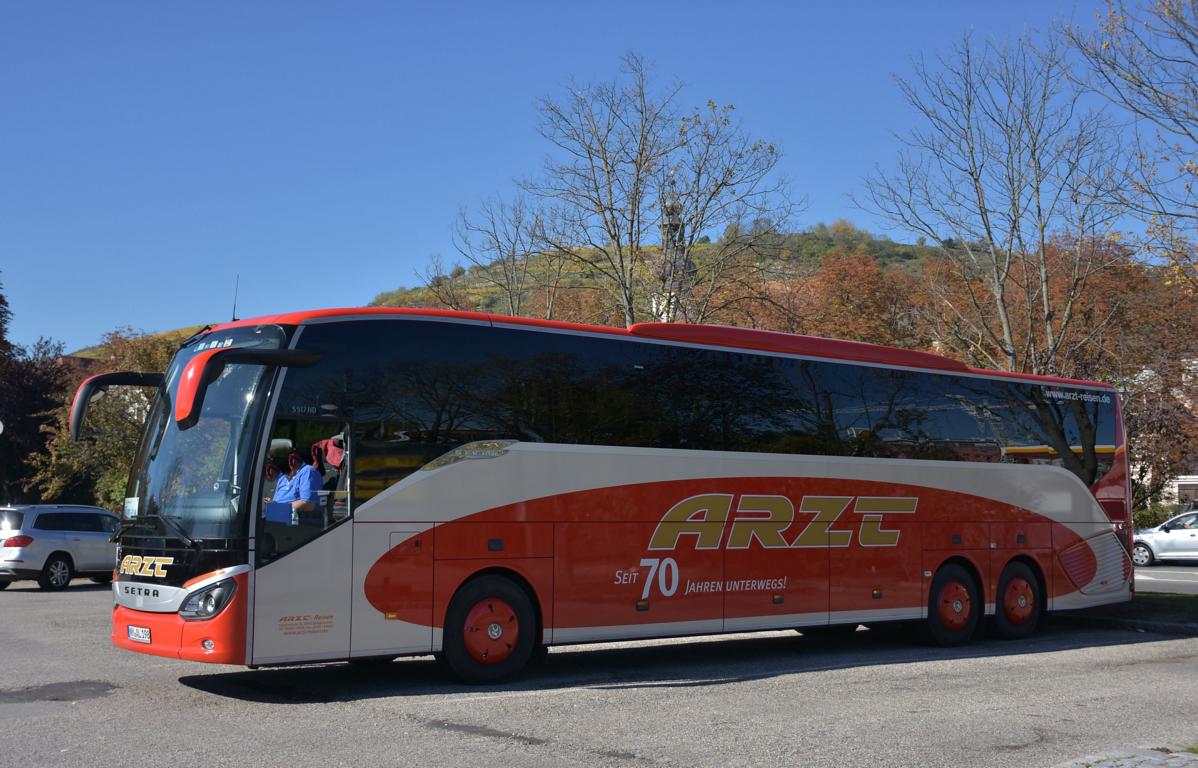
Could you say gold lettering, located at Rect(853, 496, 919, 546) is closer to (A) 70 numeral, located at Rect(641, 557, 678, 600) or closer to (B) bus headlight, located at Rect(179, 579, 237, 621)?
(A) 70 numeral, located at Rect(641, 557, 678, 600)

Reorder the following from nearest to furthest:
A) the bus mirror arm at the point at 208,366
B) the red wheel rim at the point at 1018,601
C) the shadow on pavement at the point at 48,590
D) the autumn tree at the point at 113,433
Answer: the bus mirror arm at the point at 208,366 → the red wheel rim at the point at 1018,601 → the shadow on pavement at the point at 48,590 → the autumn tree at the point at 113,433

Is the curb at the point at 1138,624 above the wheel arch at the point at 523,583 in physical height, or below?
below

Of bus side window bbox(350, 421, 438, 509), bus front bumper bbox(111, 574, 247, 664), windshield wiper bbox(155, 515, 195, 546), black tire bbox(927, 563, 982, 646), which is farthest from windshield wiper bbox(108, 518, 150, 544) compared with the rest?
black tire bbox(927, 563, 982, 646)

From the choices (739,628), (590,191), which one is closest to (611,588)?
(739,628)

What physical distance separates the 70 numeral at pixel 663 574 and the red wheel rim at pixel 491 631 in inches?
69.0

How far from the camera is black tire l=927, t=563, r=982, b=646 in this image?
1556 cm

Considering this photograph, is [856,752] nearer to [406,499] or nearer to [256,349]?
[406,499]

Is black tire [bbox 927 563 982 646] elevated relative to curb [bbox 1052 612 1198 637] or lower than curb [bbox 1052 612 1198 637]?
elevated

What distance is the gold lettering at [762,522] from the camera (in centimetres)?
1327

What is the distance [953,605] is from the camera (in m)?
15.8

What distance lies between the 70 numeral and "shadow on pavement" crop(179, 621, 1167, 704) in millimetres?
877

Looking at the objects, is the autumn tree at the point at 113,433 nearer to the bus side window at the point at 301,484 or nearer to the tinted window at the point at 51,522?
the tinted window at the point at 51,522

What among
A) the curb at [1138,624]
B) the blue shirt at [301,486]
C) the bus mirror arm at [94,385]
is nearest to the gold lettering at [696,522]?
the blue shirt at [301,486]

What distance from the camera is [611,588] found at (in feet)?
39.7
